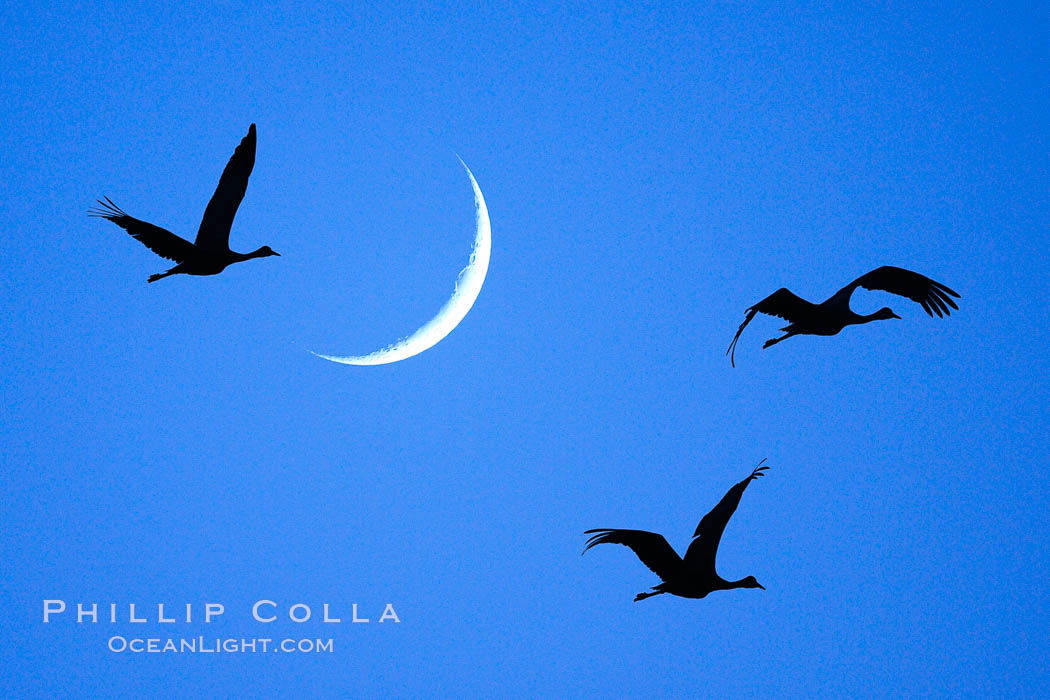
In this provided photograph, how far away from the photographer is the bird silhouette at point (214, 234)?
40.3 feet

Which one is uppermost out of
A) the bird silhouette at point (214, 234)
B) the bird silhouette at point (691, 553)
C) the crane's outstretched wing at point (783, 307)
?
the bird silhouette at point (214, 234)

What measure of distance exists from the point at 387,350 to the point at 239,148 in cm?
960

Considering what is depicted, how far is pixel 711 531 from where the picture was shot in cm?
1248

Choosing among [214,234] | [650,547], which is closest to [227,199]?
[214,234]

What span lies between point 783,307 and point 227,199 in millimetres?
6612

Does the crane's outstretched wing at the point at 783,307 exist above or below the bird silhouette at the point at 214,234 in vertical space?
below

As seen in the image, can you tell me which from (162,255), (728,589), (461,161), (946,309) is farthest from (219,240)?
(461,161)

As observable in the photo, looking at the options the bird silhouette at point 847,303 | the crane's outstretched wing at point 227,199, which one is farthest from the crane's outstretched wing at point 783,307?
the crane's outstretched wing at point 227,199

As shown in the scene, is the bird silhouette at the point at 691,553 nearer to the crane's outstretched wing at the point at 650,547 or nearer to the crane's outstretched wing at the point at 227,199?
the crane's outstretched wing at the point at 650,547

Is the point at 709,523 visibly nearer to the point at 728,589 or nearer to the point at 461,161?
the point at 728,589

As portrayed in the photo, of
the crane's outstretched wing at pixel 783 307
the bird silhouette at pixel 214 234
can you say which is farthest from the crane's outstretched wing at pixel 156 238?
the crane's outstretched wing at pixel 783 307

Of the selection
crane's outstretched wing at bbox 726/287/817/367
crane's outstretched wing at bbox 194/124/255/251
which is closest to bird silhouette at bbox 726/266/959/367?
crane's outstretched wing at bbox 726/287/817/367

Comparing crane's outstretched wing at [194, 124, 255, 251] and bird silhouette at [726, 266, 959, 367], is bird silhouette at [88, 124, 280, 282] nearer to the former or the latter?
crane's outstretched wing at [194, 124, 255, 251]

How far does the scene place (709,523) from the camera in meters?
12.4
